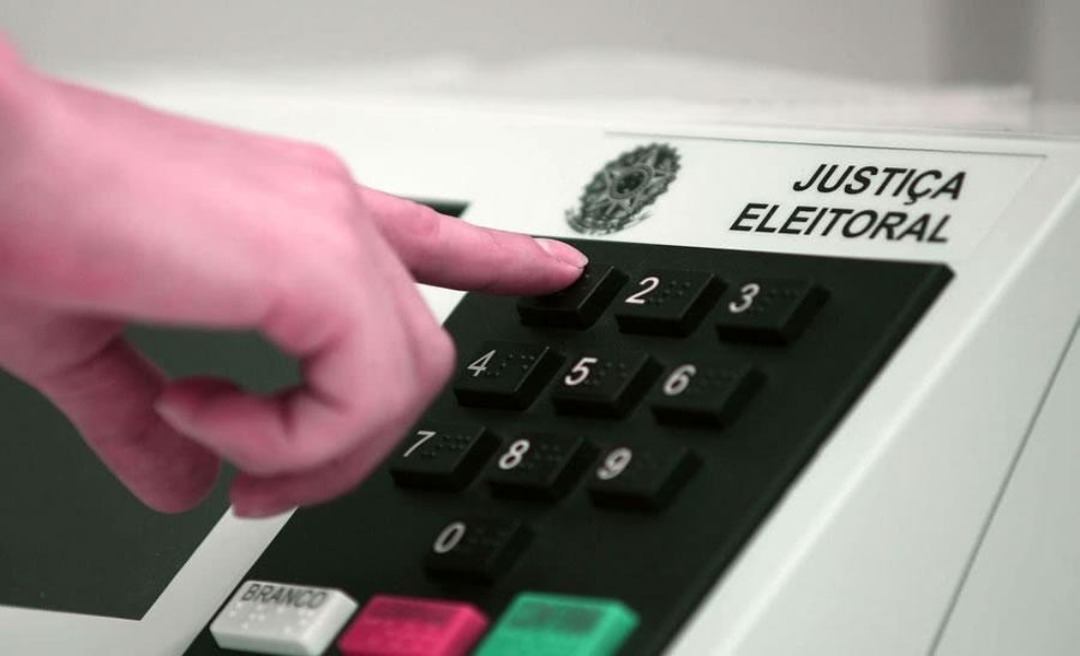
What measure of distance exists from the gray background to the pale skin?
31cm

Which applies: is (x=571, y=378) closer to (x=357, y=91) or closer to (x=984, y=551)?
(x=984, y=551)

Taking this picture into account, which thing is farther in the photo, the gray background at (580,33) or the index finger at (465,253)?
the gray background at (580,33)

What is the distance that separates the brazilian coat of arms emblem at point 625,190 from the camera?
23.1 inches

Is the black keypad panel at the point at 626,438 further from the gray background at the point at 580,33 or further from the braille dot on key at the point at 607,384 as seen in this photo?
the gray background at the point at 580,33

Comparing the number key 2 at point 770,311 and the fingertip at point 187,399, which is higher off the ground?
the number key 2 at point 770,311

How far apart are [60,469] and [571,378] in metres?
0.24

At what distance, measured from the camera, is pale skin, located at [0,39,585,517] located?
0.39 m

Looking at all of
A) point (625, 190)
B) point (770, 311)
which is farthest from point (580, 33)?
point (770, 311)

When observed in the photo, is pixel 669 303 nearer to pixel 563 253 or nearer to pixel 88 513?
pixel 563 253

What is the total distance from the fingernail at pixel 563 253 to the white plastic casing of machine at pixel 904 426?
3cm

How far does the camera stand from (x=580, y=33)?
75 cm

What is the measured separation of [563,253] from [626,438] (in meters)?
0.08

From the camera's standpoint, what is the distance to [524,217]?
0.61 meters

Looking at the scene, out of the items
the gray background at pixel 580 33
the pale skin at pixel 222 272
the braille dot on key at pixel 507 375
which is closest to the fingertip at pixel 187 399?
the pale skin at pixel 222 272
